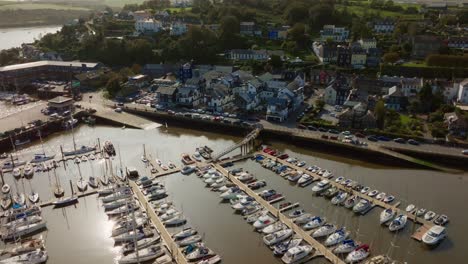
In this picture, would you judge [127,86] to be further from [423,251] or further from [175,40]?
[423,251]

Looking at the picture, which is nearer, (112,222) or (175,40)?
(112,222)

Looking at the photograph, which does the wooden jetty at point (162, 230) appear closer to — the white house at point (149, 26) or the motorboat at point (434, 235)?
the motorboat at point (434, 235)

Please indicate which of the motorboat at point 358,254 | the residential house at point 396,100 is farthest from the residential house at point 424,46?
the motorboat at point 358,254

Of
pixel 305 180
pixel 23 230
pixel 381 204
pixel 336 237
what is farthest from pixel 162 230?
pixel 381 204

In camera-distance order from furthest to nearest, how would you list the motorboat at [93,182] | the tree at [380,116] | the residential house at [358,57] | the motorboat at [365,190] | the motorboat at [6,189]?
the residential house at [358,57] < the tree at [380,116] < the motorboat at [93,182] < the motorboat at [6,189] < the motorboat at [365,190]

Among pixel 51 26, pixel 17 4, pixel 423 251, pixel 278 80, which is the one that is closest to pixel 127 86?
pixel 278 80

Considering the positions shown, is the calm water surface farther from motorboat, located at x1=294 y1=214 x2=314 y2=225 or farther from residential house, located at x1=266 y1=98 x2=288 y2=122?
motorboat, located at x1=294 y1=214 x2=314 y2=225

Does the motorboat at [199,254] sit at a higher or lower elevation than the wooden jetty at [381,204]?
lower
